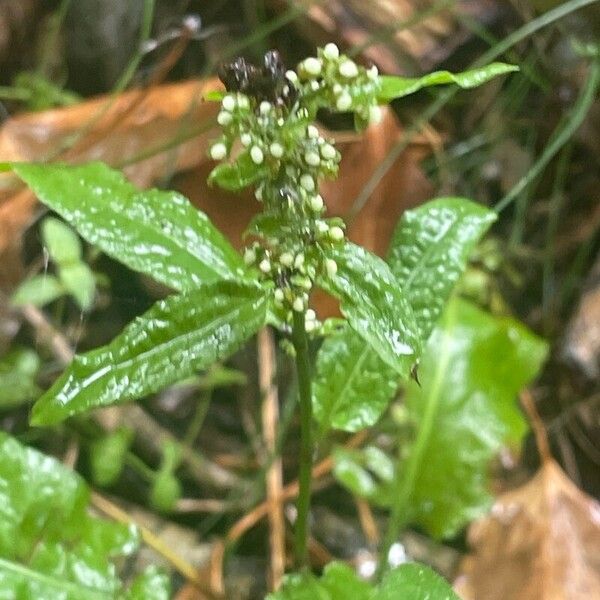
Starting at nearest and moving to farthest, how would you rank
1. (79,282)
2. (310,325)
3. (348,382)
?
(310,325) → (348,382) → (79,282)

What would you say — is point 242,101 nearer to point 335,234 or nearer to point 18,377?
point 335,234

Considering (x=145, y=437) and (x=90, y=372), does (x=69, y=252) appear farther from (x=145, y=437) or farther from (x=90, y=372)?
(x=90, y=372)

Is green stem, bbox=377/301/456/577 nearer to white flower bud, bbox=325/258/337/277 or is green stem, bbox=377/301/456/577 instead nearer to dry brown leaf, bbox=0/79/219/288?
dry brown leaf, bbox=0/79/219/288

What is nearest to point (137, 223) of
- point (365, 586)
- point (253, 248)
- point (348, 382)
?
point (253, 248)

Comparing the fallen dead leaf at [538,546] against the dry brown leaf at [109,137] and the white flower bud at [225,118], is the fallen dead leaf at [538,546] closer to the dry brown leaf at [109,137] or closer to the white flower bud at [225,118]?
the dry brown leaf at [109,137]

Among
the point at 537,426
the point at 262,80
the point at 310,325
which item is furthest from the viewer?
the point at 537,426

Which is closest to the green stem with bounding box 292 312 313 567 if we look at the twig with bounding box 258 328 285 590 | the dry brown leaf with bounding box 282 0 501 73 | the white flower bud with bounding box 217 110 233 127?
the white flower bud with bounding box 217 110 233 127
